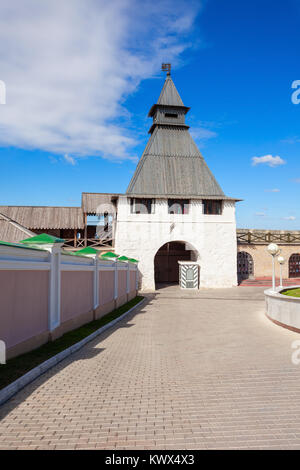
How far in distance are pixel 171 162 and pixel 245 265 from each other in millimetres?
11550

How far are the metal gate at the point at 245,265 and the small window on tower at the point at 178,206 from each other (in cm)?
780

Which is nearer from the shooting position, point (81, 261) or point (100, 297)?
point (81, 261)

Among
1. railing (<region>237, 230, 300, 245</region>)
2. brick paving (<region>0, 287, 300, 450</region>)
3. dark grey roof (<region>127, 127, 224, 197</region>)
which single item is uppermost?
dark grey roof (<region>127, 127, 224, 197</region>)

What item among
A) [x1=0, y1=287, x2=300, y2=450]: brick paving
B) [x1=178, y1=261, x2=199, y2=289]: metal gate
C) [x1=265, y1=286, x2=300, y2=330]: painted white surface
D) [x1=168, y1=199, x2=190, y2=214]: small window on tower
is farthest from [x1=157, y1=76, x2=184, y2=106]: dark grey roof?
[x1=0, y1=287, x2=300, y2=450]: brick paving

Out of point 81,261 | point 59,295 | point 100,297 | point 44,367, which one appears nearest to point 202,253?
point 100,297

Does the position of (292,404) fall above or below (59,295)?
below

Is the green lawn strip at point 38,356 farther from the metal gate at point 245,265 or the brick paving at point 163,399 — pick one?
the metal gate at point 245,265

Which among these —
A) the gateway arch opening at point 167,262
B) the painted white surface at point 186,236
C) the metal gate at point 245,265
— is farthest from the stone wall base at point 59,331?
the metal gate at point 245,265

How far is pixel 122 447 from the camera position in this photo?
3938 mm

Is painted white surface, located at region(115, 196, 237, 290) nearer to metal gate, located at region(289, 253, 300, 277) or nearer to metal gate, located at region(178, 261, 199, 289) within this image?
metal gate, located at region(178, 261, 199, 289)

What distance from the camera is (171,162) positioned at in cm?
3225

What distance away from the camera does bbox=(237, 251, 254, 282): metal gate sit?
1375 inches
